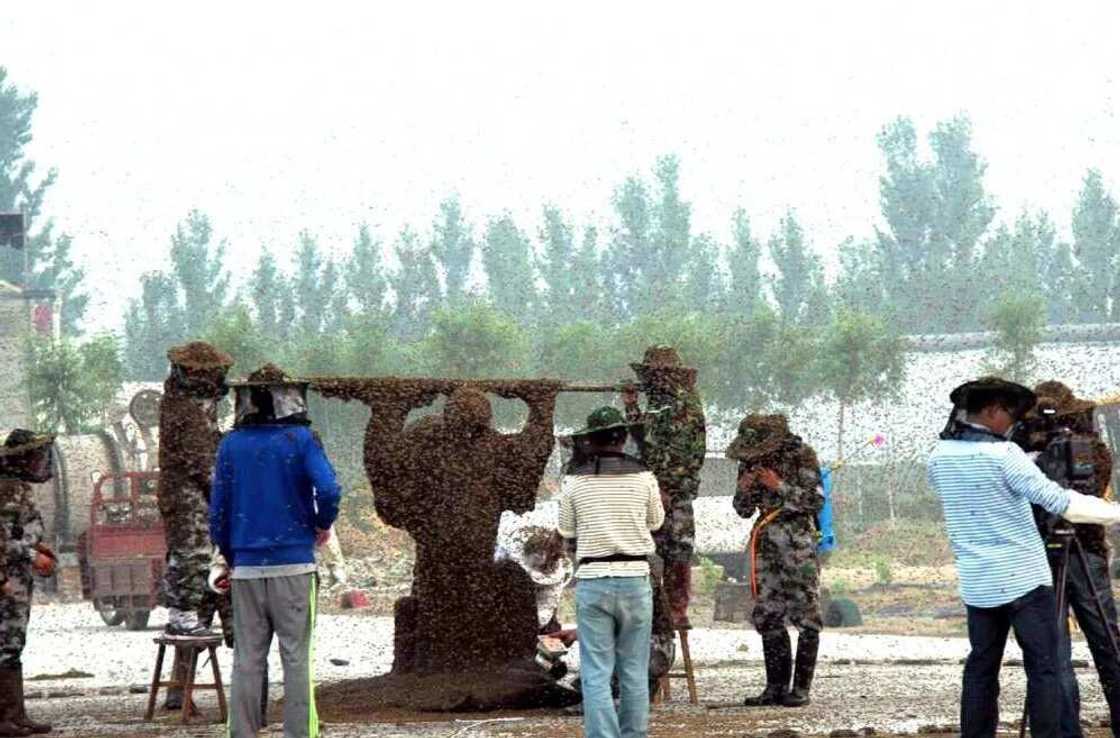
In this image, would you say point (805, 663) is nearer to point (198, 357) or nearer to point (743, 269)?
point (198, 357)

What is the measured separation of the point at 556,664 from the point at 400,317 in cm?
7253

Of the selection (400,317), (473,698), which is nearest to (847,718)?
(473,698)

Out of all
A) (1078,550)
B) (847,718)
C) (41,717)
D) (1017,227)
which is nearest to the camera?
(1078,550)

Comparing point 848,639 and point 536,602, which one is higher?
point 536,602

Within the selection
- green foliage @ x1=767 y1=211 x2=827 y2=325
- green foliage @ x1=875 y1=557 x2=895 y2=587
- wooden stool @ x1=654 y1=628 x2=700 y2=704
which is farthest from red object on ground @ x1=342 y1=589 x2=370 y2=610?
green foliage @ x1=767 y1=211 x2=827 y2=325

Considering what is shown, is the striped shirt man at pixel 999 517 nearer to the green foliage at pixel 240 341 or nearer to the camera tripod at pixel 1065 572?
the camera tripod at pixel 1065 572

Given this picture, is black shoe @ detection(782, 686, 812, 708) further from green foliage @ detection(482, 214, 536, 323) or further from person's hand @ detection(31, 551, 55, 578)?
green foliage @ detection(482, 214, 536, 323)

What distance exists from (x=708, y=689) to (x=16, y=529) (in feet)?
17.3

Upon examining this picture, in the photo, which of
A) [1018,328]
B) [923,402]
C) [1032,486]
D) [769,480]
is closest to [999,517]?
[1032,486]

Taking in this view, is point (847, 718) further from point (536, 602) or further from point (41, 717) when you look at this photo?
point (41, 717)

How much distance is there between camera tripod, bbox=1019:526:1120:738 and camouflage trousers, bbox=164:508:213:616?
5.84 metres

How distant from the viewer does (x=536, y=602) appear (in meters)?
14.5

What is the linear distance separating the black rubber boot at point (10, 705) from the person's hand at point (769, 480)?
5.07 m

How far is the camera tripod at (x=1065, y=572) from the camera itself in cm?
1035
